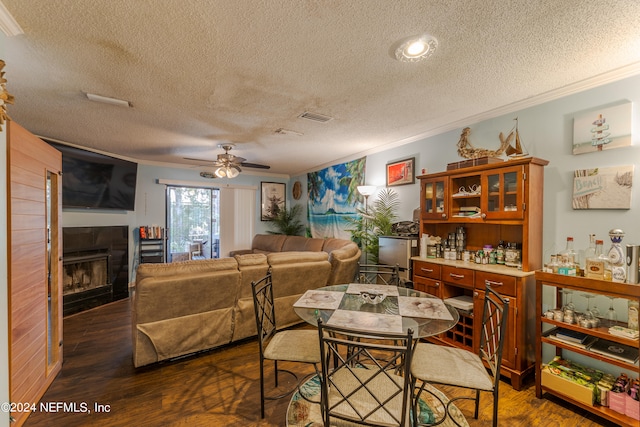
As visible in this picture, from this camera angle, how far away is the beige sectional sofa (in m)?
2.35

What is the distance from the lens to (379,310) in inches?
73.5

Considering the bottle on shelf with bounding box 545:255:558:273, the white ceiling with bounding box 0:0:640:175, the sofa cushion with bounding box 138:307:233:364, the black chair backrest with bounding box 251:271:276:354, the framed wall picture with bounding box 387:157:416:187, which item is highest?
the white ceiling with bounding box 0:0:640:175

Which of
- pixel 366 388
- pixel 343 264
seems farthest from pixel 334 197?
pixel 366 388

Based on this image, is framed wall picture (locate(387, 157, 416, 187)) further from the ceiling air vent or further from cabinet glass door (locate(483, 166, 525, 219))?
the ceiling air vent

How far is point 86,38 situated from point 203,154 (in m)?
3.28

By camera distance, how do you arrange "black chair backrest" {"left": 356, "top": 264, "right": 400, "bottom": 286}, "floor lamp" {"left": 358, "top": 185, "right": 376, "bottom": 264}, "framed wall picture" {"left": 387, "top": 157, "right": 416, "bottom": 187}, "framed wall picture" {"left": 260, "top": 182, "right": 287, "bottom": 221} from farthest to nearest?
"framed wall picture" {"left": 260, "top": 182, "right": 287, "bottom": 221} < "floor lamp" {"left": 358, "top": 185, "right": 376, "bottom": 264} < "framed wall picture" {"left": 387, "top": 157, "right": 416, "bottom": 187} < "black chair backrest" {"left": 356, "top": 264, "right": 400, "bottom": 286}

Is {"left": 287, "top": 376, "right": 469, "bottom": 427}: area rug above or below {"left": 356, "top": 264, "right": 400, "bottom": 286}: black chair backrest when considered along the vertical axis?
below

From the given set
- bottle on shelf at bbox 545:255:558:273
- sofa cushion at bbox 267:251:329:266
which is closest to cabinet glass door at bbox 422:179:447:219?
bottle on shelf at bbox 545:255:558:273

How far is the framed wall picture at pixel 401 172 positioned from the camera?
385 centimetres

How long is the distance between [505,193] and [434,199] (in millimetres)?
734

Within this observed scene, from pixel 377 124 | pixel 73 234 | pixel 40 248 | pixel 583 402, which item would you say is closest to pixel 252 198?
pixel 73 234

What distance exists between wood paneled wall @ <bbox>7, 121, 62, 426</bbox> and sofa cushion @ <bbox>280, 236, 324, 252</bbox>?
370 cm

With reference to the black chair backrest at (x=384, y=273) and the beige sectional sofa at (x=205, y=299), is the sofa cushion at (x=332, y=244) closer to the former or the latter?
the black chair backrest at (x=384, y=273)

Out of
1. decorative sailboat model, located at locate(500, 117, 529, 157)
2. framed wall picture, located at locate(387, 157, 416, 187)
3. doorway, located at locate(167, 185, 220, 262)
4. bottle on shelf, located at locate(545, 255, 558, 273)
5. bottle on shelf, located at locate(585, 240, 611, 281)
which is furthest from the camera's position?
doorway, located at locate(167, 185, 220, 262)
